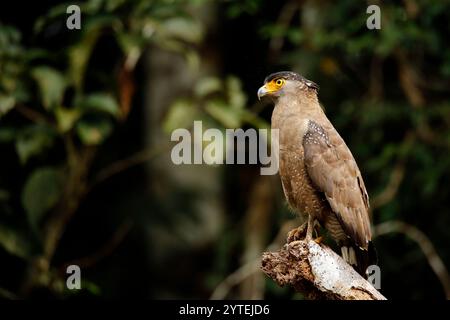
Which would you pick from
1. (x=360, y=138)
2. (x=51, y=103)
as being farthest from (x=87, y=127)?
(x=360, y=138)

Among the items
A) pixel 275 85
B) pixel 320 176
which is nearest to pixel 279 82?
pixel 275 85

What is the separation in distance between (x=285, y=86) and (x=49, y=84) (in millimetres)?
2010

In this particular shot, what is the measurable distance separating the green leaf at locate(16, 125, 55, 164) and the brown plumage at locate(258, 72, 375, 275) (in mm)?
2116

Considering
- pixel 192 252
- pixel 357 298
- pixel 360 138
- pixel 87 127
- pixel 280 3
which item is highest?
pixel 280 3

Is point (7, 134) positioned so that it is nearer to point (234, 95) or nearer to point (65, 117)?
point (65, 117)

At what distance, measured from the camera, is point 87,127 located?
641cm

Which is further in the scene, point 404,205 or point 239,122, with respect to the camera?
point 404,205

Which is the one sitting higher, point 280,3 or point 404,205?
point 280,3

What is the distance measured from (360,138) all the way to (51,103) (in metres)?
3.47

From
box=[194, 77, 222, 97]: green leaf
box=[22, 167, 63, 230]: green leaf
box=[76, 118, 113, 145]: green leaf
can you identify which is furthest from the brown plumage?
box=[22, 167, 63, 230]: green leaf

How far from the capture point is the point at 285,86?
529 cm

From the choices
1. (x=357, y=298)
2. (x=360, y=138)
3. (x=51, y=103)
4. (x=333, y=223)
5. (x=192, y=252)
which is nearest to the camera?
(x=357, y=298)

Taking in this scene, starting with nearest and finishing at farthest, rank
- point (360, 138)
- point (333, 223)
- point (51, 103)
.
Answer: point (333, 223) → point (51, 103) → point (360, 138)

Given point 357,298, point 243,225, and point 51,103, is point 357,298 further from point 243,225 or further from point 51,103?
point 243,225
